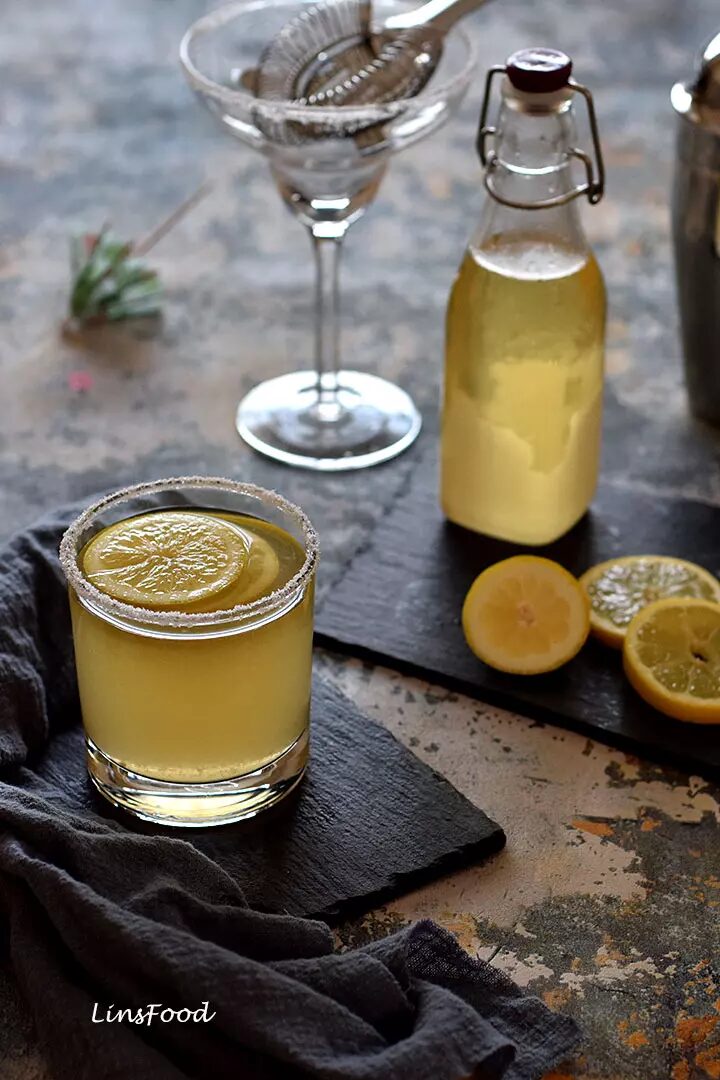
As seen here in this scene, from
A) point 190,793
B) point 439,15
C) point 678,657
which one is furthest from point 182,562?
point 439,15

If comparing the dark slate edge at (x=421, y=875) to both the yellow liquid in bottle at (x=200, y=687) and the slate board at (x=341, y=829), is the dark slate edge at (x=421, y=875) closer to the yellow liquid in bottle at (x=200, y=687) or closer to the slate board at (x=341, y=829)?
the slate board at (x=341, y=829)

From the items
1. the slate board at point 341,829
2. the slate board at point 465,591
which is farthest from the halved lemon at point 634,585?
the slate board at point 341,829

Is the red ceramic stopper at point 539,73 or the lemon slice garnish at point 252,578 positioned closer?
the lemon slice garnish at point 252,578

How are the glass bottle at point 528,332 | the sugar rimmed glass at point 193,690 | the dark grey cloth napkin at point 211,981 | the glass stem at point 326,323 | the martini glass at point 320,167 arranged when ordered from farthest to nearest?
the glass stem at point 326,323
the martini glass at point 320,167
the glass bottle at point 528,332
the sugar rimmed glass at point 193,690
the dark grey cloth napkin at point 211,981

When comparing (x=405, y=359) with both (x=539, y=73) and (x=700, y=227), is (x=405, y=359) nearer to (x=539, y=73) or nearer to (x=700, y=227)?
(x=700, y=227)

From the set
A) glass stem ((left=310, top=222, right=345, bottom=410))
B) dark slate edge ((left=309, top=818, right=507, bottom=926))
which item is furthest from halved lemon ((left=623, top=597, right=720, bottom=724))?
glass stem ((left=310, top=222, right=345, bottom=410))

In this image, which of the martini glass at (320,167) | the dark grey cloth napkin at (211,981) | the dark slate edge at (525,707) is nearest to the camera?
the dark grey cloth napkin at (211,981)

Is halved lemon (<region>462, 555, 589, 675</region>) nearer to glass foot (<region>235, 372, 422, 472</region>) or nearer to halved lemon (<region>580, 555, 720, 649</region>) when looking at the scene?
A: halved lemon (<region>580, 555, 720, 649</region>)
